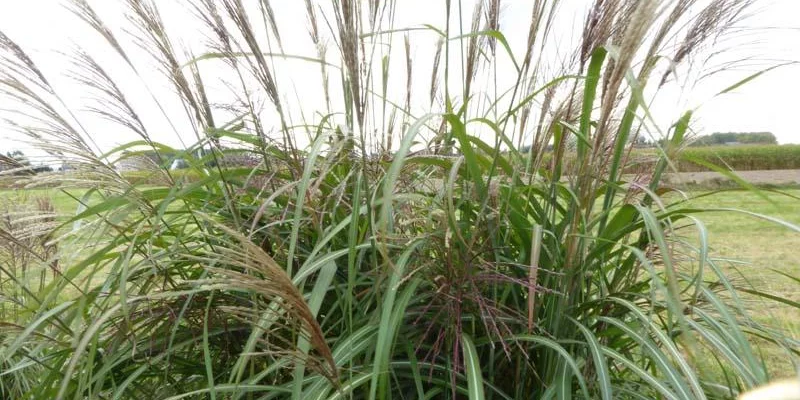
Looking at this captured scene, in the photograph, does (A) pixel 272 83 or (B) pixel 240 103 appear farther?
(B) pixel 240 103

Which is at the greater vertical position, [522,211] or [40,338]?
[522,211]

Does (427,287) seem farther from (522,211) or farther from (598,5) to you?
(598,5)

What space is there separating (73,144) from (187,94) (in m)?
0.23

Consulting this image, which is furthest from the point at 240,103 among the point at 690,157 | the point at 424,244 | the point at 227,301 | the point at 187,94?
the point at 690,157

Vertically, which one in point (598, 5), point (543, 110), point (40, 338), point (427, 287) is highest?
point (598, 5)

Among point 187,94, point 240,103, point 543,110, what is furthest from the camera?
point 240,103

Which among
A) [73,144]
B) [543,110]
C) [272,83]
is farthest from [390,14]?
[73,144]

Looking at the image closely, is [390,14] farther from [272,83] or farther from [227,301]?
[227,301]

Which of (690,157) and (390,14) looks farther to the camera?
(690,157)

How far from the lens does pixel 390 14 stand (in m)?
1.24

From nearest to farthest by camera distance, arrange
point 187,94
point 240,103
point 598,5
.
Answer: point 598,5 < point 187,94 < point 240,103

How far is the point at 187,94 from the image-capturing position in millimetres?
1234

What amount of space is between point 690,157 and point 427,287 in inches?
26.9

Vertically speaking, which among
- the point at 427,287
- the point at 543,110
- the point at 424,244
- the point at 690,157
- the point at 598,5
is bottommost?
the point at 427,287
